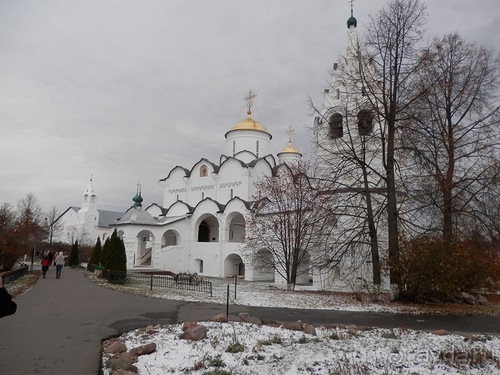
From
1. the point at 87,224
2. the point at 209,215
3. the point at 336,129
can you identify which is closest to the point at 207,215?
the point at 209,215

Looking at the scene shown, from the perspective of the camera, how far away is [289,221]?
2262cm

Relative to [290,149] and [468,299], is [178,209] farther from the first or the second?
[468,299]

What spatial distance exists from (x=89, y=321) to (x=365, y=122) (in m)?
11.8

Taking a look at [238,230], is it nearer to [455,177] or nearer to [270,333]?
[455,177]

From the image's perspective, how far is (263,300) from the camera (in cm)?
1441

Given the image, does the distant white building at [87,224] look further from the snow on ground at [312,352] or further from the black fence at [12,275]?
the snow on ground at [312,352]

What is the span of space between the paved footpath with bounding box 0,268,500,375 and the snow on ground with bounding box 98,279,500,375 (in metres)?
0.73

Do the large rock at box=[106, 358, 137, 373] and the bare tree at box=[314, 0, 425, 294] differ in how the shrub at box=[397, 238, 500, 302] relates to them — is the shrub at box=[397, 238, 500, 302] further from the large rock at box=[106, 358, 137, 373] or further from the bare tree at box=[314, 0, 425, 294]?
the large rock at box=[106, 358, 137, 373]

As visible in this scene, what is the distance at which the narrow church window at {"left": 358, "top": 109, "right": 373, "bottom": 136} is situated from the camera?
49.9 feet

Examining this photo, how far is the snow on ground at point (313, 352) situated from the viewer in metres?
5.84

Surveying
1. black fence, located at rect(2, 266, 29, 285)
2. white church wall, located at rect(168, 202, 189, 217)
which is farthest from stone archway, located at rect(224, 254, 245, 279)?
black fence, located at rect(2, 266, 29, 285)

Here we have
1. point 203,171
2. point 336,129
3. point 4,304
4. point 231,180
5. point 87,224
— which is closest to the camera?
point 4,304

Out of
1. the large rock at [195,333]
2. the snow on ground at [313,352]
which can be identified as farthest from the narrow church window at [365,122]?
the large rock at [195,333]

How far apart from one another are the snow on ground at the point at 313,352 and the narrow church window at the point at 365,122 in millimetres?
8931
